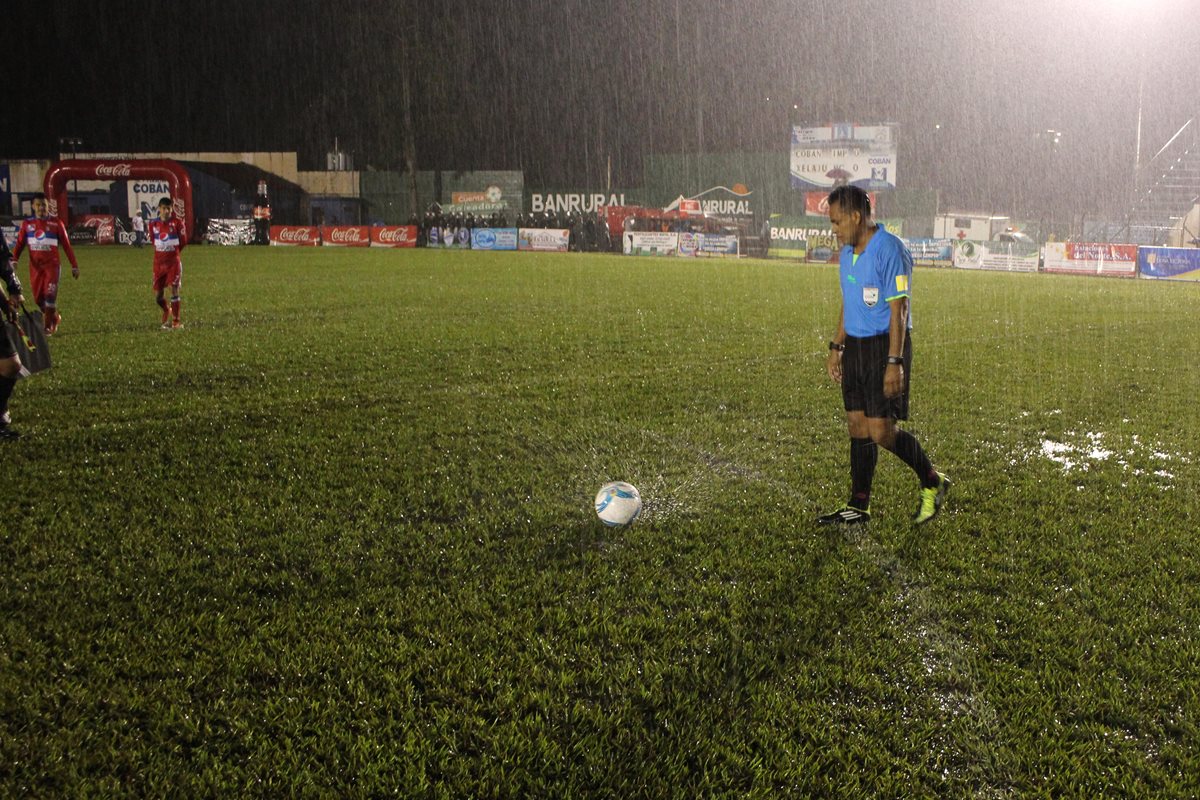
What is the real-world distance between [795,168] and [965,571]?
48528mm

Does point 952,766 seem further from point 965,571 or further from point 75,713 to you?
point 75,713

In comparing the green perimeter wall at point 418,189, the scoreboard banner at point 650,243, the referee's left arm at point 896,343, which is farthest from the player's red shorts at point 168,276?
the green perimeter wall at point 418,189

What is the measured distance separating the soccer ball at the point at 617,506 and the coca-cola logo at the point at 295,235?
1627 inches

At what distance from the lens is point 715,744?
273 centimetres

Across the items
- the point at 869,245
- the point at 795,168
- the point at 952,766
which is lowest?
the point at 952,766

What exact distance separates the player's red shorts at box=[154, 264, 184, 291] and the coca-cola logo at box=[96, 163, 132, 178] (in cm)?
2929

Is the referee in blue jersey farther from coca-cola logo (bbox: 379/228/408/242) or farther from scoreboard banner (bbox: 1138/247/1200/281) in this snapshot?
coca-cola logo (bbox: 379/228/408/242)

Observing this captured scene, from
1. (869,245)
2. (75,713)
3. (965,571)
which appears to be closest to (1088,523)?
(965,571)

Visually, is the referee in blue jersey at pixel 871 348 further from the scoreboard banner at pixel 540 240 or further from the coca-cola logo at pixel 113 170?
the coca-cola logo at pixel 113 170

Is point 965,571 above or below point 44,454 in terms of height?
below

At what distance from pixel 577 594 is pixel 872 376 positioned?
205cm

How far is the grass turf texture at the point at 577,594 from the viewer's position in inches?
105

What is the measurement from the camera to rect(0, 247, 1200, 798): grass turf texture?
8.73 feet

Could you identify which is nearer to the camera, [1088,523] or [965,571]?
[965,571]
